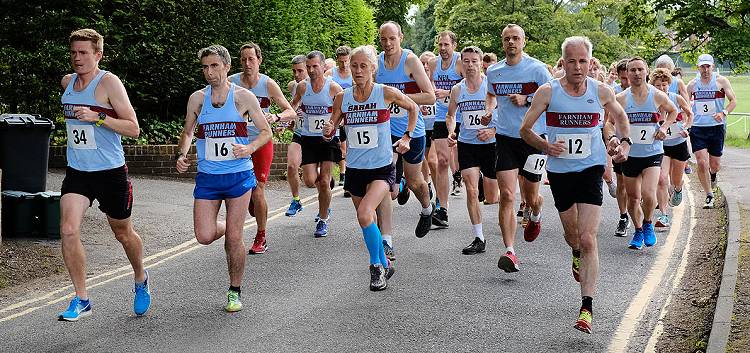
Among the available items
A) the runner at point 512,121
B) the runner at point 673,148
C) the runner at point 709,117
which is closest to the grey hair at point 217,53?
the runner at point 512,121

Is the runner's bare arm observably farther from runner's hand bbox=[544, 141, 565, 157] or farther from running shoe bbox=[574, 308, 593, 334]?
running shoe bbox=[574, 308, 593, 334]

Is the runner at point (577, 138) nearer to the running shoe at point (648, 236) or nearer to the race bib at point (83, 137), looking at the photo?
the race bib at point (83, 137)

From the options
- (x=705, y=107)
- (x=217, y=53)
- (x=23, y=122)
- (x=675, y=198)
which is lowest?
(x=675, y=198)

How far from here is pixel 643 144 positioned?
11148 mm

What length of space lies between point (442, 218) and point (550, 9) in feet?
118

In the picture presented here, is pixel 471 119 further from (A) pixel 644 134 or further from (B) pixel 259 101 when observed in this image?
(B) pixel 259 101

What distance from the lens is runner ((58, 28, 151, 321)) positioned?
7465 mm

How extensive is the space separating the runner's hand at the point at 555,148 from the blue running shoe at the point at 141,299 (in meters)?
2.94

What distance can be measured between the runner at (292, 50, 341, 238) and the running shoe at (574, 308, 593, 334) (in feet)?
16.1

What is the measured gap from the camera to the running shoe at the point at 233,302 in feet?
26.0

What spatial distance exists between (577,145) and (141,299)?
319 centimetres

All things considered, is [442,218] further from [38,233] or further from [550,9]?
[550,9]

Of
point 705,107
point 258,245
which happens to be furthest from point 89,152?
point 705,107

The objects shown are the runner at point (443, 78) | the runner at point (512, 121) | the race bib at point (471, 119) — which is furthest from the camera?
the runner at point (443, 78)
